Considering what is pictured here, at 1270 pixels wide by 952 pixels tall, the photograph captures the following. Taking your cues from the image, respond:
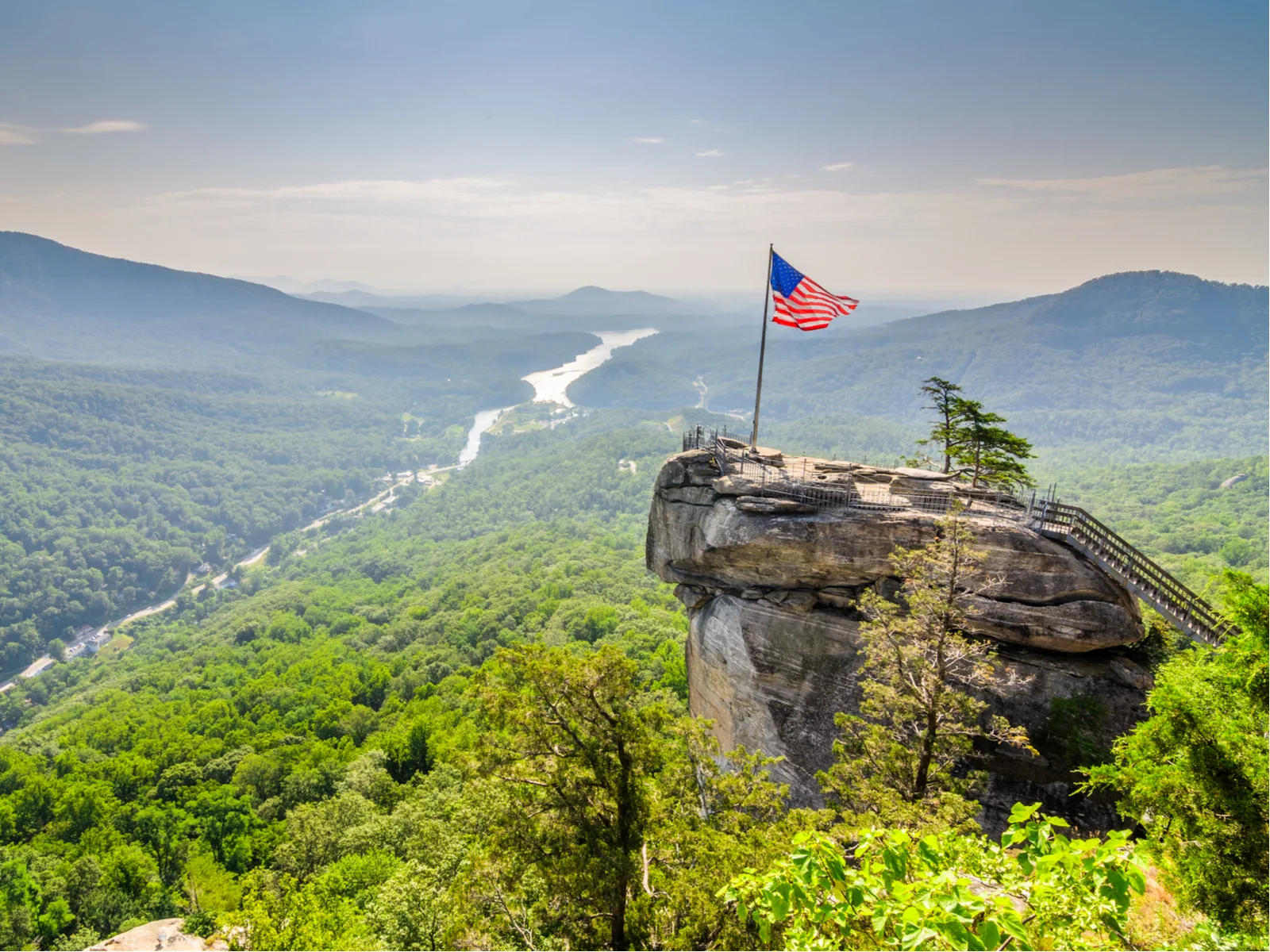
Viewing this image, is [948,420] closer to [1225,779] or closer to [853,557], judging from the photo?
[853,557]

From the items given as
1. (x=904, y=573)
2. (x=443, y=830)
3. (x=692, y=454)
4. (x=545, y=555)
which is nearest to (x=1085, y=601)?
(x=904, y=573)

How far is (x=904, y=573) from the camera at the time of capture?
18844 millimetres

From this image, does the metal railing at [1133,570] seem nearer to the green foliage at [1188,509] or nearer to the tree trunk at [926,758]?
the tree trunk at [926,758]

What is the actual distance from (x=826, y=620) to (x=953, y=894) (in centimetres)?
1834

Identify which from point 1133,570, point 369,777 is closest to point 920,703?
point 1133,570

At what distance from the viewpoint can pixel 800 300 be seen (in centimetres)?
2469

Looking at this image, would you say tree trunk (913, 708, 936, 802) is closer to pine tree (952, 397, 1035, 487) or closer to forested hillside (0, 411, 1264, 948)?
forested hillside (0, 411, 1264, 948)

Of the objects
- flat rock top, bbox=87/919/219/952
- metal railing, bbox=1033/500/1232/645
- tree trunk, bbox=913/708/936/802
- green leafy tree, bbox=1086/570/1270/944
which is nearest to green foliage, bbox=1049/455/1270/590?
metal railing, bbox=1033/500/1232/645

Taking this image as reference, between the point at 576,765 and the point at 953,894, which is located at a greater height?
the point at 953,894

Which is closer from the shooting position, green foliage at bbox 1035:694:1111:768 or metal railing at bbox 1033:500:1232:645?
metal railing at bbox 1033:500:1232:645

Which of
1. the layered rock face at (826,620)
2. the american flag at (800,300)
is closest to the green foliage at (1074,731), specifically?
the layered rock face at (826,620)

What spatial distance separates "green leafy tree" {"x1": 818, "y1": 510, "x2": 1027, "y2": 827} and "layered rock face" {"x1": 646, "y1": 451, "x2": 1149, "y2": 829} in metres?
2.51

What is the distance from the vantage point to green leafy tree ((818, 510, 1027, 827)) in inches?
617

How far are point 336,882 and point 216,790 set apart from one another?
24.2m
